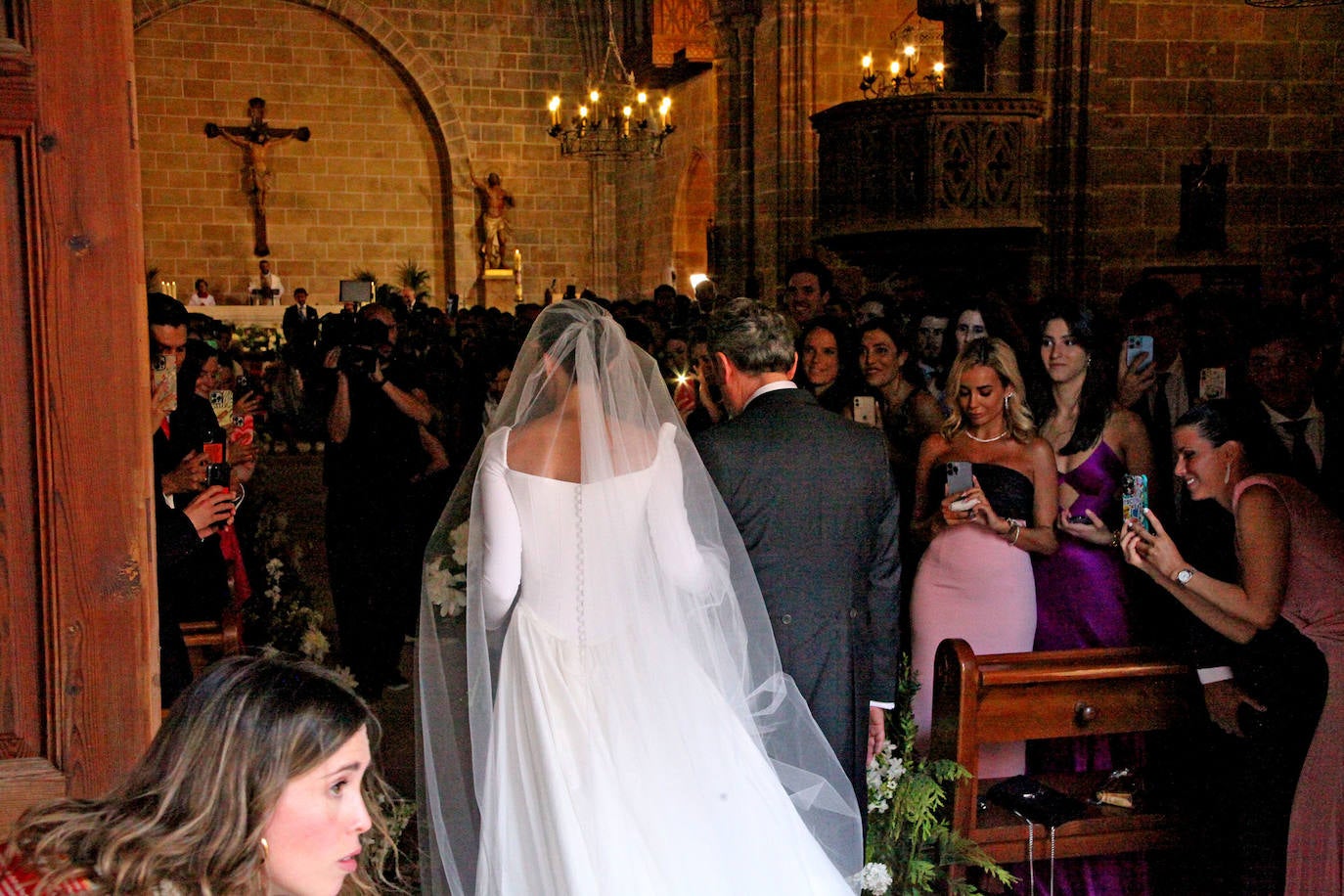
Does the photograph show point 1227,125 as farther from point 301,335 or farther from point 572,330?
point 572,330

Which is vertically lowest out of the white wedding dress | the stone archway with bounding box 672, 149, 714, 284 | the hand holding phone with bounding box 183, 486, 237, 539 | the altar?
the white wedding dress

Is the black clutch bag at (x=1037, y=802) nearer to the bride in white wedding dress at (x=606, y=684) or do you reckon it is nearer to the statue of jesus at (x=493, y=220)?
the bride in white wedding dress at (x=606, y=684)

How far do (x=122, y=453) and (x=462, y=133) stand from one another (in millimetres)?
18922

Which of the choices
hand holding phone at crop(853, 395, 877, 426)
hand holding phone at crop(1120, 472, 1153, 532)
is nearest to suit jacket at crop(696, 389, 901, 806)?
hand holding phone at crop(1120, 472, 1153, 532)

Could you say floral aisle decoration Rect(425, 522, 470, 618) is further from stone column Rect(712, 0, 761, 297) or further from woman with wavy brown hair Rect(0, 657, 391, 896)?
stone column Rect(712, 0, 761, 297)

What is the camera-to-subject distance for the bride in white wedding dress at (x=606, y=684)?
3125mm

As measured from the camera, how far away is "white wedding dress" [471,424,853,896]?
310 cm

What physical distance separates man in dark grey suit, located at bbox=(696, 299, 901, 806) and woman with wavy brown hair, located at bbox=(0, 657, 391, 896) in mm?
2027

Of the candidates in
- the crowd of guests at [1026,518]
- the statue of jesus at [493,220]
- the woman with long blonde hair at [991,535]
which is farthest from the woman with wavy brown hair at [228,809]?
the statue of jesus at [493,220]

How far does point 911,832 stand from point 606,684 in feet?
3.40

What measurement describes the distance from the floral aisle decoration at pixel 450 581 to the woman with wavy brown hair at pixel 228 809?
77.8 inches

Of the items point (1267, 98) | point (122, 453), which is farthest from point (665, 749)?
point (1267, 98)

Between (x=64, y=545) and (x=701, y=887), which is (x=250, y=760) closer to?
(x=64, y=545)

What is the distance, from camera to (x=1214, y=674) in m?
3.59
